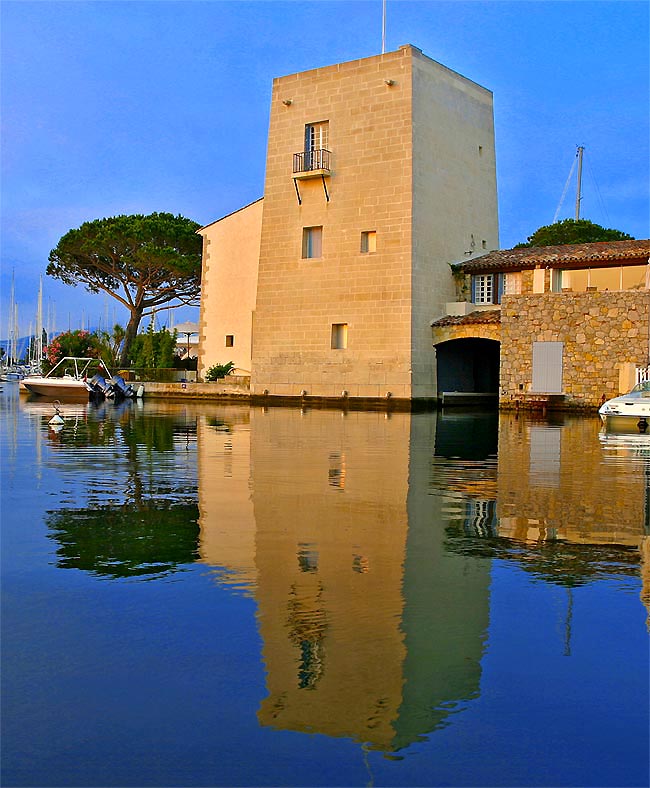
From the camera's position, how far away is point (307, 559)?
5.96 metres

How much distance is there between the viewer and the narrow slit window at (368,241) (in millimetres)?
33781

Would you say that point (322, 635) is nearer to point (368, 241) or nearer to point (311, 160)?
point (368, 241)

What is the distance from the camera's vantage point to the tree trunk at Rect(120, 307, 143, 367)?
50.3 m

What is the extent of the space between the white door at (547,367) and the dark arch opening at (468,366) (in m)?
4.44

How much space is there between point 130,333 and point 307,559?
46.2 metres

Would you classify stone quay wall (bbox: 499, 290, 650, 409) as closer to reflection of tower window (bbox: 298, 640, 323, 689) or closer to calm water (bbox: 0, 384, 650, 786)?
calm water (bbox: 0, 384, 650, 786)

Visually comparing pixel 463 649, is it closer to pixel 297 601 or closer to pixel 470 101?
pixel 297 601

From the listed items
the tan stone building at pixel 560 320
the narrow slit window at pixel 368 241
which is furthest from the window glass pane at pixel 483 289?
the narrow slit window at pixel 368 241

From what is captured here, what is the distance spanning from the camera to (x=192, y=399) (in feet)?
127

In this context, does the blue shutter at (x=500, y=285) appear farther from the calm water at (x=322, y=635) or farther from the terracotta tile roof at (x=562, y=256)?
the calm water at (x=322, y=635)

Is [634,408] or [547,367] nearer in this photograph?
[634,408]

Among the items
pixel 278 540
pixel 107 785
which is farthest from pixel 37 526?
pixel 107 785

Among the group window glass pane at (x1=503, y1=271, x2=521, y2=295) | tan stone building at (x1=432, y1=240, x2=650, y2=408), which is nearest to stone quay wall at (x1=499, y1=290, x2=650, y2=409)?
tan stone building at (x1=432, y1=240, x2=650, y2=408)

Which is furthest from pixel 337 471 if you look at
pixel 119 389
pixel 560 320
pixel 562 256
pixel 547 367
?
pixel 119 389
